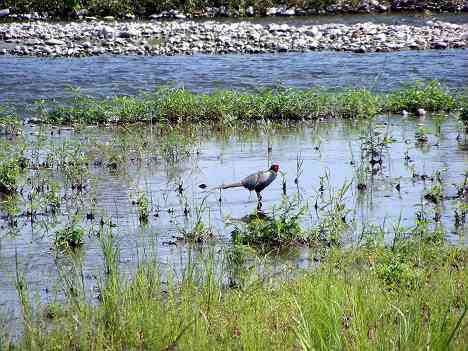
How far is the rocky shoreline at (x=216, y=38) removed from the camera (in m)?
24.5

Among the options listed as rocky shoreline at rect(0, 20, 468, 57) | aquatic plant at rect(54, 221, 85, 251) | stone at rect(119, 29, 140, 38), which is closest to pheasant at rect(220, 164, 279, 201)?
aquatic plant at rect(54, 221, 85, 251)

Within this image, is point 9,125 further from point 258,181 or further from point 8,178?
point 258,181

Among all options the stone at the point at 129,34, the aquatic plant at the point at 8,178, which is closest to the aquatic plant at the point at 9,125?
the aquatic plant at the point at 8,178

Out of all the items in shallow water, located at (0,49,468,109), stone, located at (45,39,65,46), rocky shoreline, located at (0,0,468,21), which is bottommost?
shallow water, located at (0,49,468,109)

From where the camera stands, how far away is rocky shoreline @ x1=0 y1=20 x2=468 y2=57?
24547 millimetres

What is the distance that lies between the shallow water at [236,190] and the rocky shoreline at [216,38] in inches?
377

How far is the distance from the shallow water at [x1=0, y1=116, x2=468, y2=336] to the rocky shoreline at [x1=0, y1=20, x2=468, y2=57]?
9.57 m

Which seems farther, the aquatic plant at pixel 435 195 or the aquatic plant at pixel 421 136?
the aquatic plant at pixel 421 136

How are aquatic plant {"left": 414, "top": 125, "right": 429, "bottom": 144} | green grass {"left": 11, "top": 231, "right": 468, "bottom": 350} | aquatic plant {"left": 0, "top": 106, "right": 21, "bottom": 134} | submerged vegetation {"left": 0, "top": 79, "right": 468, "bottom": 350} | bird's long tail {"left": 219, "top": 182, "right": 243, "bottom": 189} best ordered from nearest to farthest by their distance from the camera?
green grass {"left": 11, "top": 231, "right": 468, "bottom": 350}
submerged vegetation {"left": 0, "top": 79, "right": 468, "bottom": 350}
bird's long tail {"left": 219, "top": 182, "right": 243, "bottom": 189}
aquatic plant {"left": 414, "top": 125, "right": 429, "bottom": 144}
aquatic plant {"left": 0, "top": 106, "right": 21, "bottom": 134}

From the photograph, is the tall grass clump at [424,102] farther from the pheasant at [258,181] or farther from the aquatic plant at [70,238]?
the aquatic plant at [70,238]

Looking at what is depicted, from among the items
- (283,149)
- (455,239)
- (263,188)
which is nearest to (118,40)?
(283,149)

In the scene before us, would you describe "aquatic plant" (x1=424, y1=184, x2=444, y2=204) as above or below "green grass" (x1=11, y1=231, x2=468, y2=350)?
below

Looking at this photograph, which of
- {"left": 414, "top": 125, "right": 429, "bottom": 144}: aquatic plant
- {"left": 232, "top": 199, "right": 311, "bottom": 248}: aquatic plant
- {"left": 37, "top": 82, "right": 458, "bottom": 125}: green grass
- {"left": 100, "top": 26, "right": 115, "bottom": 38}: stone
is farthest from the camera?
{"left": 100, "top": 26, "right": 115, "bottom": 38}: stone

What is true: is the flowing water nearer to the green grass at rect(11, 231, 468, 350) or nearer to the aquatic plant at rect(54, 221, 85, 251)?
the aquatic plant at rect(54, 221, 85, 251)
